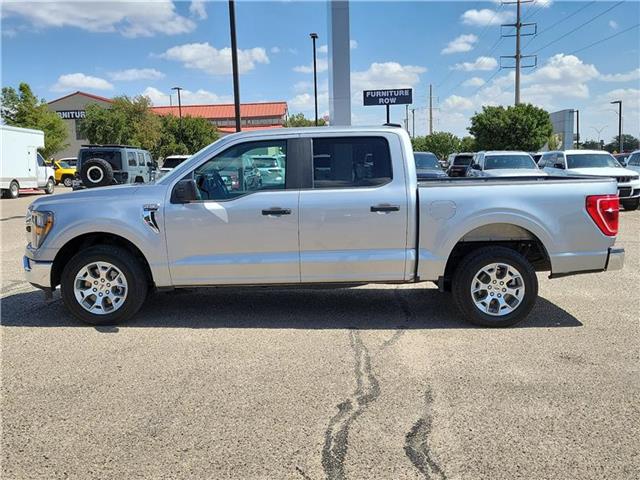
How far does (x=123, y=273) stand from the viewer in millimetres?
5449

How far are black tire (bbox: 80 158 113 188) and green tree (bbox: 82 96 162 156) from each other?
39.2 m

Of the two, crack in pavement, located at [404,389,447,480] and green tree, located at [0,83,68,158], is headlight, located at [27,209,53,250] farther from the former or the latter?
green tree, located at [0,83,68,158]

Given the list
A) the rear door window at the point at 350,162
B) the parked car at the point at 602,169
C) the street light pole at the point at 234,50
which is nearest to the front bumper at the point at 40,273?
the rear door window at the point at 350,162

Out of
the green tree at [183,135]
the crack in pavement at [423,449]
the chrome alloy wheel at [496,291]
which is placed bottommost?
the crack in pavement at [423,449]

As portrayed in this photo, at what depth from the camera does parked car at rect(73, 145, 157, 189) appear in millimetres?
17984

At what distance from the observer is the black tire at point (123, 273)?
544 centimetres

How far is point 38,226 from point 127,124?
54.8m

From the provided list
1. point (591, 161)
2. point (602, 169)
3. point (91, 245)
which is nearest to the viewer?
point (91, 245)

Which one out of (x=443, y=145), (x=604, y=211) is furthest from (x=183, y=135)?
(x=604, y=211)

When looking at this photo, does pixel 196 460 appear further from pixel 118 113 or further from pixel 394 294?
pixel 118 113

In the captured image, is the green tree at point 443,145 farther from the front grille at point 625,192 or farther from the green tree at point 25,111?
the front grille at point 625,192

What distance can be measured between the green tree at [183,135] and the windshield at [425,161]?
4412 cm

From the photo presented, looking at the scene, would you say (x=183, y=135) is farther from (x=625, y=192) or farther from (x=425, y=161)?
(x=625, y=192)

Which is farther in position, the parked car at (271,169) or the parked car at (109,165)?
the parked car at (109,165)
